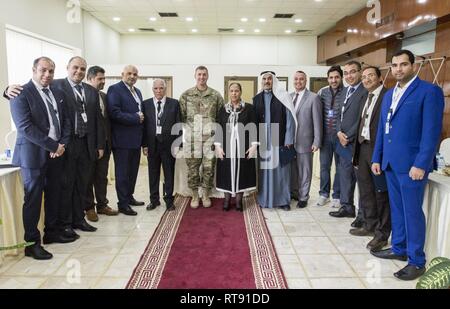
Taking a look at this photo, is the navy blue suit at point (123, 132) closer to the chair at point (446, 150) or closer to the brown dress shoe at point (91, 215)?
the brown dress shoe at point (91, 215)

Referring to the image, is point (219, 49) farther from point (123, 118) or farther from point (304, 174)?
point (123, 118)

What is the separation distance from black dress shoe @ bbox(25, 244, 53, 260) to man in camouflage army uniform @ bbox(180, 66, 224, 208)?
68.1 inches

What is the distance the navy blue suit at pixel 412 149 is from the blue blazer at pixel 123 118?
2360 millimetres

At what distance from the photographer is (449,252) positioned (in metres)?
2.33

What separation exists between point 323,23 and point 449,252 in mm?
8168

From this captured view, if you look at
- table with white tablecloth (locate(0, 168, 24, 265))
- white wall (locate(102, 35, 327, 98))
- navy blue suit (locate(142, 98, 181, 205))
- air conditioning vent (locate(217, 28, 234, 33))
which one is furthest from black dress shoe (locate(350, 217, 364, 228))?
white wall (locate(102, 35, 327, 98))

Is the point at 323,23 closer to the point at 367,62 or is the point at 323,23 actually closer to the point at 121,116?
the point at 367,62

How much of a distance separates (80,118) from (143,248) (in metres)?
1.24

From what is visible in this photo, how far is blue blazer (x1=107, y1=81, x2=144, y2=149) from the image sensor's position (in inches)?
143

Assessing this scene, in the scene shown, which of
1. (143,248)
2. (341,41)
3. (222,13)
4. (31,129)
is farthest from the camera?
(341,41)

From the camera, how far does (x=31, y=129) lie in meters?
2.58

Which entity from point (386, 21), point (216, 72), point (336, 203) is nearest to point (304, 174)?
point (336, 203)

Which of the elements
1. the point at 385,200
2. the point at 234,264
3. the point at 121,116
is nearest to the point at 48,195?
the point at 121,116

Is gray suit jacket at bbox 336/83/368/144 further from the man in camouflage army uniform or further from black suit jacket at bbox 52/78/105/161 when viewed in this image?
black suit jacket at bbox 52/78/105/161
